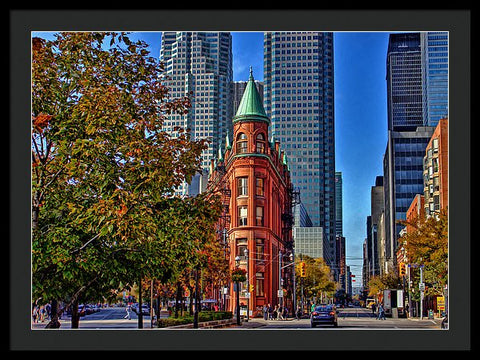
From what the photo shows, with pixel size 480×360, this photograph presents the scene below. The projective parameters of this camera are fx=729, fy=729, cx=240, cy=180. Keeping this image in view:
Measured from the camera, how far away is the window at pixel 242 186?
229 feet

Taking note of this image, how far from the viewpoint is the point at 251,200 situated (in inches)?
2773

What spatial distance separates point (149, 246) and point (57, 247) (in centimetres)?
243

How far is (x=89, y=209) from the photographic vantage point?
18.1 metres

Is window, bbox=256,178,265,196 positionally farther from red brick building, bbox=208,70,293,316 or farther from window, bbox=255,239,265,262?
window, bbox=255,239,265,262

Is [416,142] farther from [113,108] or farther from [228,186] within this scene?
[113,108]

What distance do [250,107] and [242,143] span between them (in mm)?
5123

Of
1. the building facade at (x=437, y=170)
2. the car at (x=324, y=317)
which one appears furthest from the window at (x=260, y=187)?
the car at (x=324, y=317)

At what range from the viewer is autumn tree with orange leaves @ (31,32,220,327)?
18734 millimetres

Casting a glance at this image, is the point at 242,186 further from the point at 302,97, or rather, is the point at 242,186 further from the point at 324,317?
the point at 324,317

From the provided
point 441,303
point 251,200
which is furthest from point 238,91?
point 441,303

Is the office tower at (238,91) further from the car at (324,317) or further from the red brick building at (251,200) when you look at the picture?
the car at (324,317)

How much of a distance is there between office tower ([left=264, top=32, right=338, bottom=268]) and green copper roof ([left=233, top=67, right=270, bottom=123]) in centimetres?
342

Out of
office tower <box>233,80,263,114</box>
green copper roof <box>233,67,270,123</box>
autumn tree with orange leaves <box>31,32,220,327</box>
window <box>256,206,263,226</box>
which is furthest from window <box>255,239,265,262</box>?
autumn tree with orange leaves <box>31,32,220,327</box>
